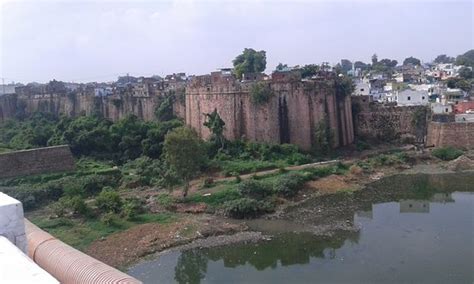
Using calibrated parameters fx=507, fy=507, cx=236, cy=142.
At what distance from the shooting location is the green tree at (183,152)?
58.6 feet

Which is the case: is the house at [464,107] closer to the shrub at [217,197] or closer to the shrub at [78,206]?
the shrub at [217,197]

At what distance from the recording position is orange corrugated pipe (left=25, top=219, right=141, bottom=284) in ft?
15.6

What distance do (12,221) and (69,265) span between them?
0.78m

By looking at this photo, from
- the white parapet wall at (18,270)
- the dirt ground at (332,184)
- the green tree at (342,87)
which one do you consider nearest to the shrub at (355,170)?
the dirt ground at (332,184)

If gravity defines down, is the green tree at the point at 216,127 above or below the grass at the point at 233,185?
above

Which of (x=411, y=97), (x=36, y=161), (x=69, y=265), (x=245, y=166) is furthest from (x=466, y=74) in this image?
(x=69, y=265)

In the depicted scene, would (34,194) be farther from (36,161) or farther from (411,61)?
(411,61)

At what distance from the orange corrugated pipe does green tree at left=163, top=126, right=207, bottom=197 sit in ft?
38.1

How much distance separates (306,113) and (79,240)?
1409 cm

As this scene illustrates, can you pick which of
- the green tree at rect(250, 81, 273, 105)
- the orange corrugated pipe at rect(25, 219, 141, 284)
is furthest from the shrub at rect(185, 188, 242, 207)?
the orange corrugated pipe at rect(25, 219, 141, 284)

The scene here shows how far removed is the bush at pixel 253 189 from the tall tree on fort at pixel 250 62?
57.6ft

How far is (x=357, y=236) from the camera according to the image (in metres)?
14.6

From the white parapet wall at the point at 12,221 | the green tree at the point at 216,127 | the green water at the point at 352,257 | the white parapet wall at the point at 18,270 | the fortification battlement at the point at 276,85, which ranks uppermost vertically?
the fortification battlement at the point at 276,85

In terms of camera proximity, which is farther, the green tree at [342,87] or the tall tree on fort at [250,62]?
the tall tree on fort at [250,62]
